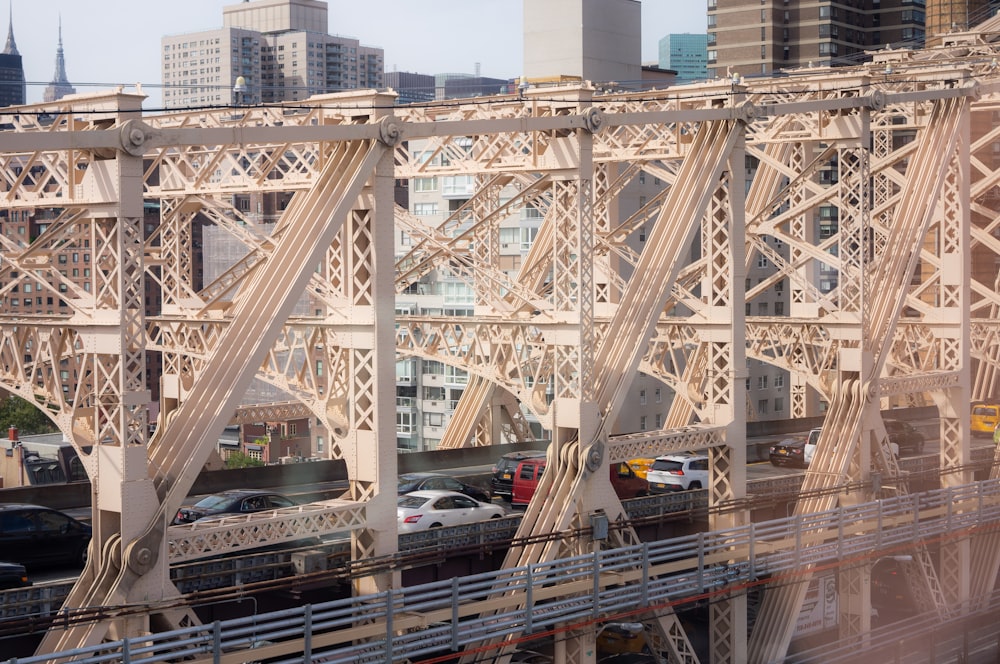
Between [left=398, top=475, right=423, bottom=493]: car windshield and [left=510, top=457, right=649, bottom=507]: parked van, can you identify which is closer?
[left=398, top=475, right=423, bottom=493]: car windshield

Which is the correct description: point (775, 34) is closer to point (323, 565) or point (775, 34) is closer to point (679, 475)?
point (679, 475)

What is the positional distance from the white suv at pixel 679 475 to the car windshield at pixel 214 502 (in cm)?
1375

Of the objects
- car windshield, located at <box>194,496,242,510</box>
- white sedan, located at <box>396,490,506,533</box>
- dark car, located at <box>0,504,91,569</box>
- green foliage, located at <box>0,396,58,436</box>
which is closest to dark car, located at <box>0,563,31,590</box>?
dark car, located at <box>0,504,91,569</box>

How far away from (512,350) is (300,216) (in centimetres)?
1100

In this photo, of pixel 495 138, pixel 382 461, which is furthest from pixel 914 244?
pixel 382 461

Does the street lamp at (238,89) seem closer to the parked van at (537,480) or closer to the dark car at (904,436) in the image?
the parked van at (537,480)

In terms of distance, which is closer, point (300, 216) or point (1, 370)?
point (300, 216)

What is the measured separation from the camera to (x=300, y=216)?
2175cm

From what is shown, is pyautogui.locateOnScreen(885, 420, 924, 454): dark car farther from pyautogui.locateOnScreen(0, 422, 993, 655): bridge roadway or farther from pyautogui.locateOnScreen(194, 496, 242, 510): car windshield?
pyautogui.locateOnScreen(194, 496, 242, 510): car windshield

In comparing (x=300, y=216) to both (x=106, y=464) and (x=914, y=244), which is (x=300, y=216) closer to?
(x=106, y=464)

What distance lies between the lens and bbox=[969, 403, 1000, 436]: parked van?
5450cm

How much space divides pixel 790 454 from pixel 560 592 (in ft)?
75.5

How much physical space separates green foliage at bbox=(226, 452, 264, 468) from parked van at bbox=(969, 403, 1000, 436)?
169 ft

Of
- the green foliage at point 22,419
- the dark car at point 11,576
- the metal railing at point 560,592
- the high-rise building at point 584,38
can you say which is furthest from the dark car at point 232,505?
the green foliage at point 22,419
